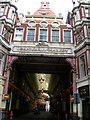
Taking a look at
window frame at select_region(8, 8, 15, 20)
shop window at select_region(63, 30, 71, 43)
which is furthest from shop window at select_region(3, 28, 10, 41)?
shop window at select_region(63, 30, 71, 43)

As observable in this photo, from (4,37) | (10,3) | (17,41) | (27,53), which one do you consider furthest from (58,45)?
(10,3)

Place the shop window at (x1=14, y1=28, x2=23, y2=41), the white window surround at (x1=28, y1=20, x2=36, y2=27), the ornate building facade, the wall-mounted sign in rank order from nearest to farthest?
the wall-mounted sign → the ornate building facade → the shop window at (x1=14, y1=28, x2=23, y2=41) → the white window surround at (x1=28, y1=20, x2=36, y2=27)

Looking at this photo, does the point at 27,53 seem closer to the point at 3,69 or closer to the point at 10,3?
the point at 3,69

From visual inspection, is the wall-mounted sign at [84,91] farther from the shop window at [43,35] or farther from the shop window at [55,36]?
the shop window at [43,35]

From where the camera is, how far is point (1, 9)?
71.4 feet

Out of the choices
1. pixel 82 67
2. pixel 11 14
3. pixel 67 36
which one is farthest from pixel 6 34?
pixel 82 67

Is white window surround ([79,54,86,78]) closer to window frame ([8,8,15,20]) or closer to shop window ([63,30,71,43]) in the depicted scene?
shop window ([63,30,71,43])

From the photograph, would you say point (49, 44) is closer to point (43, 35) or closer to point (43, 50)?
point (43, 50)

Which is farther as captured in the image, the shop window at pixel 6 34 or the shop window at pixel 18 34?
the shop window at pixel 18 34

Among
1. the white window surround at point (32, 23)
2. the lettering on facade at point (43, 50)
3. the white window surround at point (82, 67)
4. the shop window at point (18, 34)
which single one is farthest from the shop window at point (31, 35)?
the white window surround at point (82, 67)

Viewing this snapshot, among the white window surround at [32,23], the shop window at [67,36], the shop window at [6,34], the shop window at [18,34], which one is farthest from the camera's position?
the white window surround at [32,23]

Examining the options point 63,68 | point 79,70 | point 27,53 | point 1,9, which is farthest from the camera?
point 63,68

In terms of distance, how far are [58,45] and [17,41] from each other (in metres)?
6.27

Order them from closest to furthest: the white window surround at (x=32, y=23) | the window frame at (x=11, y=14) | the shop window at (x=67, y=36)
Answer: the shop window at (x=67, y=36) → the window frame at (x=11, y=14) → the white window surround at (x=32, y=23)
